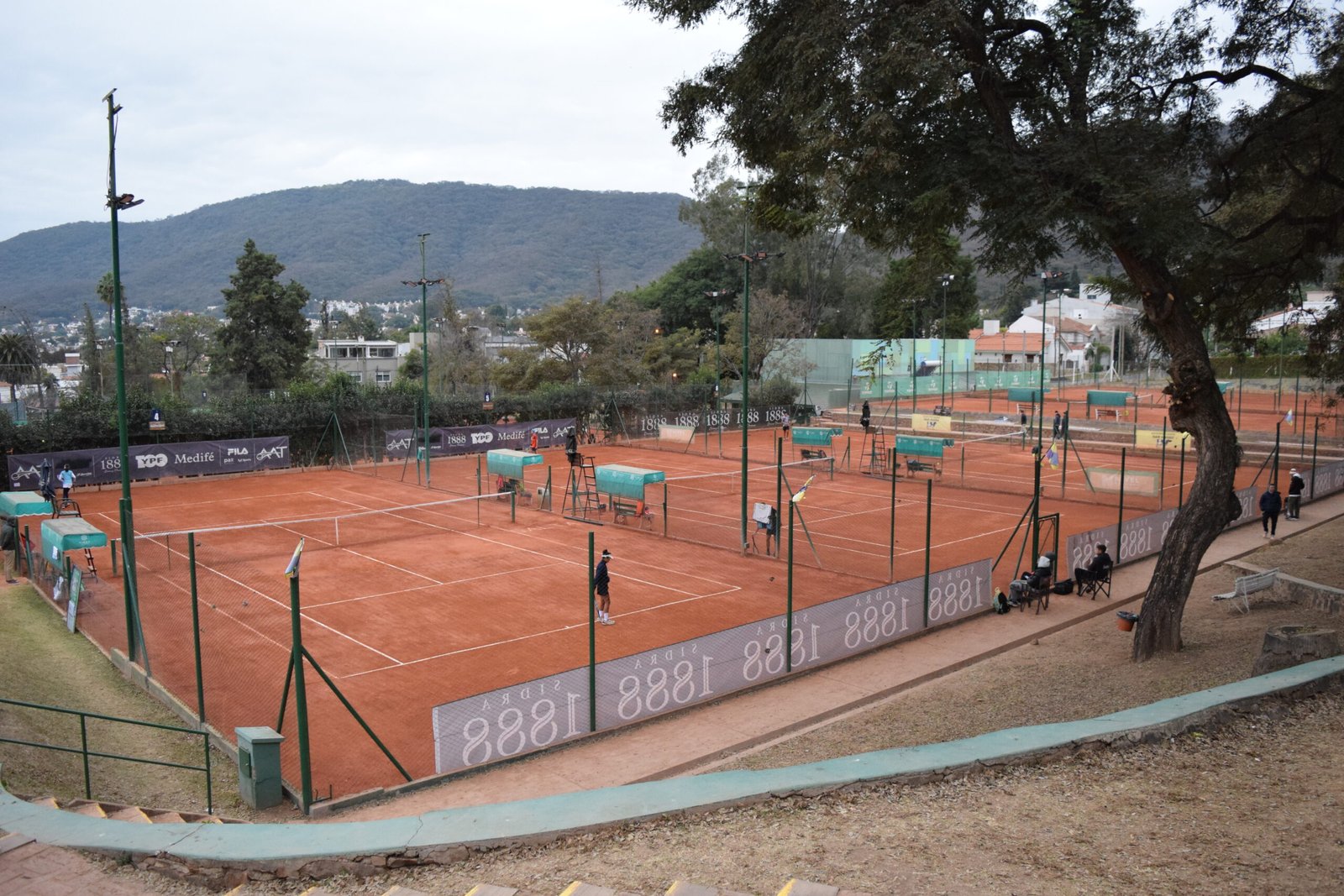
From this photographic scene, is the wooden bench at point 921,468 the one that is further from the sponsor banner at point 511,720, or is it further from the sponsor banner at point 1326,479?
the sponsor banner at point 511,720

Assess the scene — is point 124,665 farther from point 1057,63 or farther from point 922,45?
point 1057,63

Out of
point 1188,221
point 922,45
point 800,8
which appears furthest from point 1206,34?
point 800,8

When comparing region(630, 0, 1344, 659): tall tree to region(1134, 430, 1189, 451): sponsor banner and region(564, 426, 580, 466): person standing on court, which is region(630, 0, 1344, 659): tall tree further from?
region(1134, 430, 1189, 451): sponsor banner

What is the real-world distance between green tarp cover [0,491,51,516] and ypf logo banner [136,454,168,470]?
14588mm

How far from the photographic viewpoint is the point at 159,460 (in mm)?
40250

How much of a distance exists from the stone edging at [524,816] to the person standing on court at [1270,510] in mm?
20056

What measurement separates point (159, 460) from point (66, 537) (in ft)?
73.0

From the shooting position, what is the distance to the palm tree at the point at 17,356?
84.5m

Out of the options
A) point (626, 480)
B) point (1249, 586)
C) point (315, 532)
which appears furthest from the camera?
point (626, 480)

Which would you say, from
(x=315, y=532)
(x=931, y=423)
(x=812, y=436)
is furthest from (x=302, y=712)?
(x=931, y=423)

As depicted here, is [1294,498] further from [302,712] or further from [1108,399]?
[1108,399]

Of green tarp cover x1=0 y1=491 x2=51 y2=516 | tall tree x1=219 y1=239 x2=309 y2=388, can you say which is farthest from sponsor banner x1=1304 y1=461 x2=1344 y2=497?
tall tree x1=219 y1=239 x2=309 y2=388

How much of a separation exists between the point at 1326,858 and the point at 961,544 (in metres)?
21.2

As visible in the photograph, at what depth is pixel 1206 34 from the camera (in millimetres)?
15469
